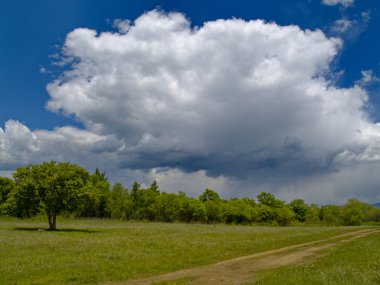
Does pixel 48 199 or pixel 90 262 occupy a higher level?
pixel 48 199

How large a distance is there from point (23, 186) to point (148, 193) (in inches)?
4216

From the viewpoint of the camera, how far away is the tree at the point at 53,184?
6412 cm

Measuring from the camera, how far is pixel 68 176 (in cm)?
6562

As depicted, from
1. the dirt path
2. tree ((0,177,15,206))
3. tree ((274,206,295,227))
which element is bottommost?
the dirt path

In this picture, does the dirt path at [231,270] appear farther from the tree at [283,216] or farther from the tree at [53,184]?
the tree at [283,216]

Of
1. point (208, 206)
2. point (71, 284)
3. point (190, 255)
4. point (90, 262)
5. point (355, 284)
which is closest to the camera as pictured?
point (355, 284)

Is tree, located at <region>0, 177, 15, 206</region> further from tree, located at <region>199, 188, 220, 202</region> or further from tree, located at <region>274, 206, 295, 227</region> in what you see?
tree, located at <region>274, 206, 295, 227</region>

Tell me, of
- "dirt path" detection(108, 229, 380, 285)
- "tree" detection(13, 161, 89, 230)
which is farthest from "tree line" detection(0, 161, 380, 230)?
"dirt path" detection(108, 229, 380, 285)

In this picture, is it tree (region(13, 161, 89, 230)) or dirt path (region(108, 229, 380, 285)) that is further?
tree (region(13, 161, 89, 230))

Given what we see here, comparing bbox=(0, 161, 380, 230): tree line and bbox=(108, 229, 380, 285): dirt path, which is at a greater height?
bbox=(0, 161, 380, 230): tree line

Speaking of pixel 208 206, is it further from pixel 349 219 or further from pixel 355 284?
pixel 355 284

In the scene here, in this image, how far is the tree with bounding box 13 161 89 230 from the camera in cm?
6412

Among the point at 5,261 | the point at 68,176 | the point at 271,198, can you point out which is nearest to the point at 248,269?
the point at 5,261

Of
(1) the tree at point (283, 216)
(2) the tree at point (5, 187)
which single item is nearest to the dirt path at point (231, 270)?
(2) the tree at point (5, 187)
